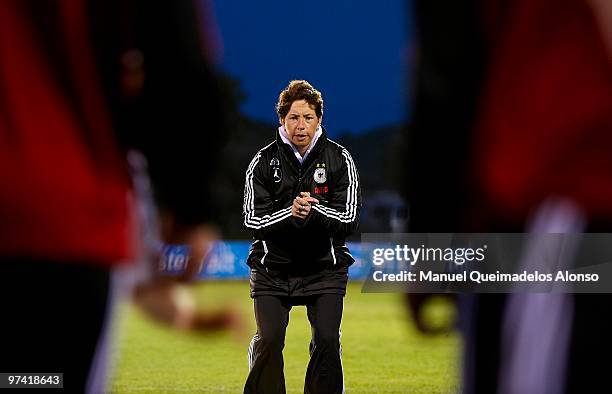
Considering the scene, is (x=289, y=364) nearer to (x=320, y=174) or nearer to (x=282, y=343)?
(x=282, y=343)

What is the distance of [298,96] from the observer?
382cm

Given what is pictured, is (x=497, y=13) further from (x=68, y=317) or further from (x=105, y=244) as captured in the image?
(x=68, y=317)

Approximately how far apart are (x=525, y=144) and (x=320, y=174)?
1568 millimetres

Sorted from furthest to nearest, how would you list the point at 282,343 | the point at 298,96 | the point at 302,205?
the point at 282,343, the point at 298,96, the point at 302,205

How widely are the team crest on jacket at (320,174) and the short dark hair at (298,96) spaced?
7.5 inches

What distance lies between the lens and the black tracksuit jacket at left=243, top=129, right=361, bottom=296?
3848 millimetres

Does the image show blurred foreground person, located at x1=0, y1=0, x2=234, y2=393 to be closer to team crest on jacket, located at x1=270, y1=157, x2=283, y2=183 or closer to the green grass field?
team crest on jacket, located at x1=270, y1=157, x2=283, y2=183

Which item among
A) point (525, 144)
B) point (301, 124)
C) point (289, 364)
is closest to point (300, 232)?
point (301, 124)

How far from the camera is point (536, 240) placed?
8.31 feet

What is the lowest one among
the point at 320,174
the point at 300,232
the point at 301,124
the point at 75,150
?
the point at 75,150

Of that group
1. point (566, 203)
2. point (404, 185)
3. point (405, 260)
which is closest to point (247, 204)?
point (405, 260)

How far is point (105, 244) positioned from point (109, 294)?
13cm

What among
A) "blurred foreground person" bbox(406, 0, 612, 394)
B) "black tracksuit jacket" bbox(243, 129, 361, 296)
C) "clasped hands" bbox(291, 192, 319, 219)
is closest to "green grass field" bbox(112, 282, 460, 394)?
"black tracksuit jacket" bbox(243, 129, 361, 296)

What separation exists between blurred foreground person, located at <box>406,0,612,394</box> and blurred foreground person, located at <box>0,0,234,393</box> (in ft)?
2.03
